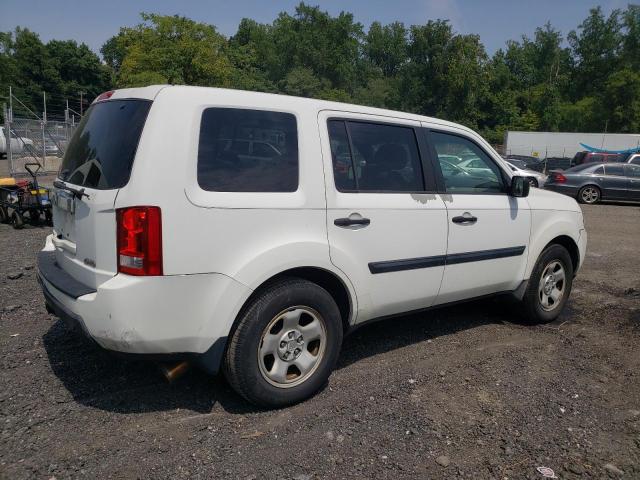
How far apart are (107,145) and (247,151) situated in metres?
0.79

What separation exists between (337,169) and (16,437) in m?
2.39

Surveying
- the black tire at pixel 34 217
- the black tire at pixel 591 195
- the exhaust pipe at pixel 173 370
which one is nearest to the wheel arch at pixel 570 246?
the exhaust pipe at pixel 173 370

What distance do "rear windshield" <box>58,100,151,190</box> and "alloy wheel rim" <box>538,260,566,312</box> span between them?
3750 millimetres

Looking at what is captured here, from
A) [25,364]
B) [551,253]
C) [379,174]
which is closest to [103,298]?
[25,364]

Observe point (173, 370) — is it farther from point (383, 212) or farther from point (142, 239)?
point (383, 212)

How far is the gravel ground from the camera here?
281cm

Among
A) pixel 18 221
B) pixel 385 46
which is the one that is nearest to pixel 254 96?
pixel 18 221

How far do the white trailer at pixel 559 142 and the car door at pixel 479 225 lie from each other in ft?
125

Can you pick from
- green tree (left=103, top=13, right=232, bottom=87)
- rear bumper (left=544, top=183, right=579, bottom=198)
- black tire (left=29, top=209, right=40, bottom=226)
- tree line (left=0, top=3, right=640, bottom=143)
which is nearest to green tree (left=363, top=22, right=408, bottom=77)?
tree line (left=0, top=3, right=640, bottom=143)

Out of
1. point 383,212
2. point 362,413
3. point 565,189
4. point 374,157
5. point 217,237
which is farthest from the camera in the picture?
point 565,189

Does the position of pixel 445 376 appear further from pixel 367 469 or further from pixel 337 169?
pixel 337 169

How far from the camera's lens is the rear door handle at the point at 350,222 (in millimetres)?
3426

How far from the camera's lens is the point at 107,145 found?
10.2 ft

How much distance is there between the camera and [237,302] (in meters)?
3.01
